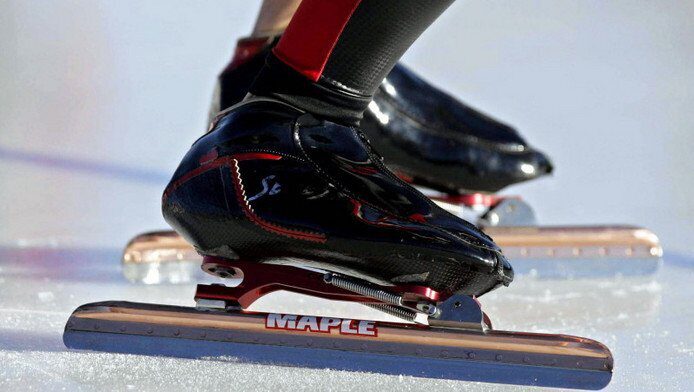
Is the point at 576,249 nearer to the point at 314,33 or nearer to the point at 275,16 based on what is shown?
the point at 275,16

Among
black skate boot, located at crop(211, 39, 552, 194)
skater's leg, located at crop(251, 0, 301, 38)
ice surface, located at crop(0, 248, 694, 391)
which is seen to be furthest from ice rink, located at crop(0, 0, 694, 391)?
skater's leg, located at crop(251, 0, 301, 38)

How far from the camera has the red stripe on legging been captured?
42.5 inches

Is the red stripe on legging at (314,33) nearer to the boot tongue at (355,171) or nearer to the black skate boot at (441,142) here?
the boot tongue at (355,171)

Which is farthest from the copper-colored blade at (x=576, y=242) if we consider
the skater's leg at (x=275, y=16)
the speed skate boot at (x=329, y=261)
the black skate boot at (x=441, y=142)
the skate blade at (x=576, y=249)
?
the speed skate boot at (x=329, y=261)

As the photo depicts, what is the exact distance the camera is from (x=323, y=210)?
108 centimetres

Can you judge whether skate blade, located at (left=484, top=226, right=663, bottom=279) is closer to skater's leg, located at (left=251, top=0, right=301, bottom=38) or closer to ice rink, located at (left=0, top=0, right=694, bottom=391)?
ice rink, located at (left=0, top=0, right=694, bottom=391)

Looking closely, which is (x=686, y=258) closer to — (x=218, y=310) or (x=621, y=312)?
(x=621, y=312)

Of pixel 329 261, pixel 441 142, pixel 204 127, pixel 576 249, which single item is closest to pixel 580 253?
pixel 576 249

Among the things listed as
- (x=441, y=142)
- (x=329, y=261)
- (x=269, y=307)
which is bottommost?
(x=269, y=307)

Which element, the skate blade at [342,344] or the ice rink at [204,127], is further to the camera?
the ice rink at [204,127]

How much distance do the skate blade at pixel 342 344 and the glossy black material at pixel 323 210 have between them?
0.21 feet

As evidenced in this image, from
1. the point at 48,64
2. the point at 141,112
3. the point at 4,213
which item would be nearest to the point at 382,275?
the point at 4,213

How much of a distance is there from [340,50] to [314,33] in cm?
A: 3

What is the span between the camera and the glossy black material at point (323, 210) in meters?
1.07
